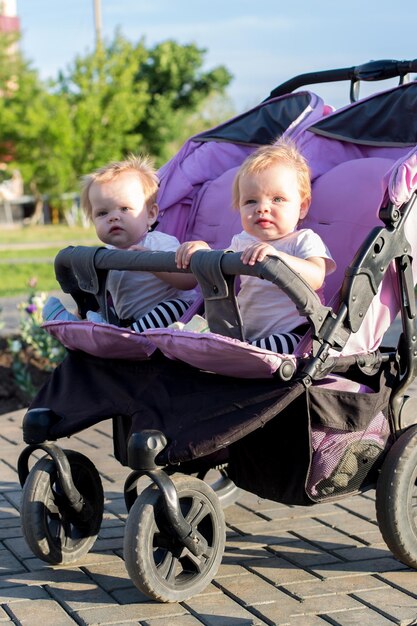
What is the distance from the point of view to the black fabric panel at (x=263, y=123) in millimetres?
4258

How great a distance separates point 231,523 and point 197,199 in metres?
1.31

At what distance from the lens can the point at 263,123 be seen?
4297mm

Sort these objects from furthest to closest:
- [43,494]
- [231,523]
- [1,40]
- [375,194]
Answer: [1,40]
[231,523]
[375,194]
[43,494]

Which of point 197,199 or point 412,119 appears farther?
point 197,199

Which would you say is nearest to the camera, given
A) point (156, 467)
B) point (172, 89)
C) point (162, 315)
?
point (156, 467)

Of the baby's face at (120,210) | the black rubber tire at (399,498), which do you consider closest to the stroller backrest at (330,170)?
the black rubber tire at (399,498)

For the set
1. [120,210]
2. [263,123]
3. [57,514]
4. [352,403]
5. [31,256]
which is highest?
[263,123]

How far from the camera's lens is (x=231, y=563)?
346 cm

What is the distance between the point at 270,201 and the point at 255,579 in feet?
4.02

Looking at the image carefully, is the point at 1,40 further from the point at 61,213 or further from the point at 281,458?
the point at 281,458

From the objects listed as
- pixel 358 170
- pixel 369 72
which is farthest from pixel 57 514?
pixel 369 72

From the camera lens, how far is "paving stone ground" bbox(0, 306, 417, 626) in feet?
9.84

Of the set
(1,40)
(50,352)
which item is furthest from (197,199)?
(1,40)

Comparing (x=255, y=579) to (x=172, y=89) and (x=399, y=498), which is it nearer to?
(x=399, y=498)
